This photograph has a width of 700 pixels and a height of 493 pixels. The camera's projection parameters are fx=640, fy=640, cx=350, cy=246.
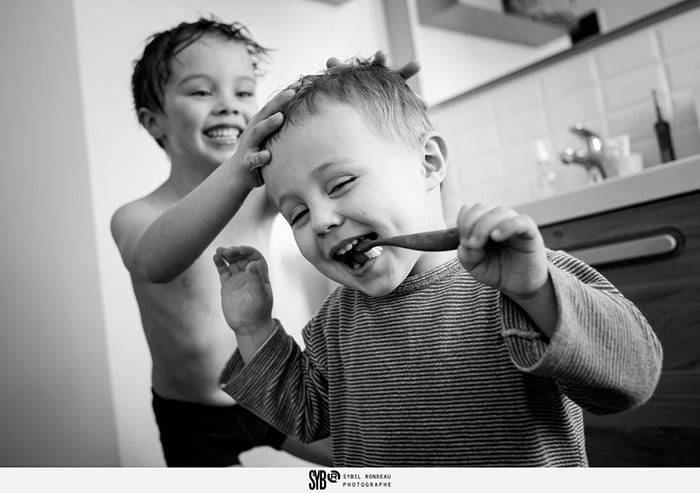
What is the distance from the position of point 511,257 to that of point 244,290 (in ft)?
1.22

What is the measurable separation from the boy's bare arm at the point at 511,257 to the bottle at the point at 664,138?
40.2 inches

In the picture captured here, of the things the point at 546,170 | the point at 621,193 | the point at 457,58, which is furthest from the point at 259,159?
the point at 457,58

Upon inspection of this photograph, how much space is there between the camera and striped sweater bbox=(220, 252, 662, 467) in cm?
49

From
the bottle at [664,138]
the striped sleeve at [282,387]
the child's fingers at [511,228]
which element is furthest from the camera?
the bottle at [664,138]

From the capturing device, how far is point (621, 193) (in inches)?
38.8

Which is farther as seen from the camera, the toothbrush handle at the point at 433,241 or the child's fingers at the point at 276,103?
the child's fingers at the point at 276,103

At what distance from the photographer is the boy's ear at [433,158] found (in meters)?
0.65

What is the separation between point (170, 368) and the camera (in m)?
0.93

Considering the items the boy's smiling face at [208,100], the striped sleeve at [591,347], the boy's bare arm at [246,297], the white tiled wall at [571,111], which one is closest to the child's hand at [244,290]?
the boy's bare arm at [246,297]

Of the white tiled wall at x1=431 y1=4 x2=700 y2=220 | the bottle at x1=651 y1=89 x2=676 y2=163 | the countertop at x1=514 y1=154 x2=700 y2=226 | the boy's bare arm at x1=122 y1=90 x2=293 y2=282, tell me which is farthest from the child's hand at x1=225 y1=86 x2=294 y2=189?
the bottle at x1=651 y1=89 x2=676 y2=163

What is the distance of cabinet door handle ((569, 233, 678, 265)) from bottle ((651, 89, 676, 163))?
44cm

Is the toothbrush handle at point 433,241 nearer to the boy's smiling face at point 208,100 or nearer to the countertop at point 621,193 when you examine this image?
the boy's smiling face at point 208,100

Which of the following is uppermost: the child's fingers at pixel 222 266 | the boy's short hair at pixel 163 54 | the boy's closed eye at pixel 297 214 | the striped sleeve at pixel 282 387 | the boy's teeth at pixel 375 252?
the boy's short hair at pixel 163 54
